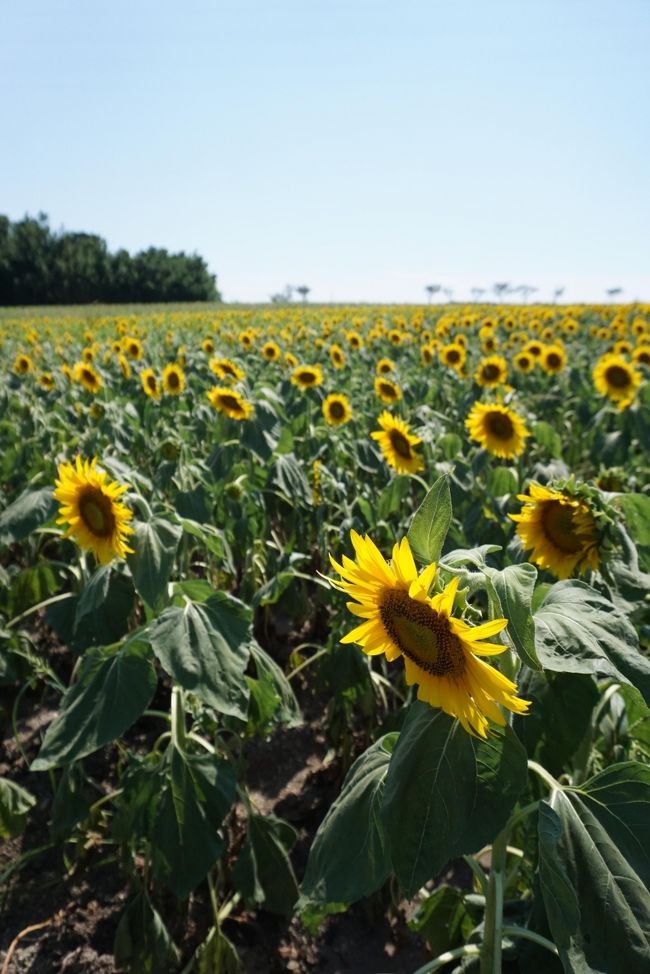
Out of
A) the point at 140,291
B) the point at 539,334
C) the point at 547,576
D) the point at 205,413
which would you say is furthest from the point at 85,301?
the point at 547,576

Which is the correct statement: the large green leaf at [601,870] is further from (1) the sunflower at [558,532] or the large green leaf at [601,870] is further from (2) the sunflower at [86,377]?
(2) the sunflower at [86,377]

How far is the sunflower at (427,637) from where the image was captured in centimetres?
92

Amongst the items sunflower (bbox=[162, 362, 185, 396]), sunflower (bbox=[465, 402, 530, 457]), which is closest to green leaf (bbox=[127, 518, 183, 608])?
sunflower (bbox=[465, 402, 530, 457])

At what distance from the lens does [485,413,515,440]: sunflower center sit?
12.3ft

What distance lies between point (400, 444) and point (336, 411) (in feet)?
4.46

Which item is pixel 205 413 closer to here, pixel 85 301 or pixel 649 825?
pixel 649 825

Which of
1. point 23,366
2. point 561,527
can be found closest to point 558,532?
point 561,527

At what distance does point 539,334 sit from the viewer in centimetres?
1208

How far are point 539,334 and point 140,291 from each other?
41142 millimetres

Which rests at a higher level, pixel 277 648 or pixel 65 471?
pixel 65 471

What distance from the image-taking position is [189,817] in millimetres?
1753

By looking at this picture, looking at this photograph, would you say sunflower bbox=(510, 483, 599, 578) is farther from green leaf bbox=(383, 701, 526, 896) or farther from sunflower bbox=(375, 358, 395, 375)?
sunflower bbox=(375, 358, 395, 375)

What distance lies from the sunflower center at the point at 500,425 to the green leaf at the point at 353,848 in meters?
2.74

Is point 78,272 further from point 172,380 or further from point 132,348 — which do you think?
point 172,380
